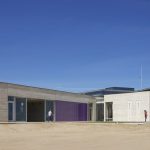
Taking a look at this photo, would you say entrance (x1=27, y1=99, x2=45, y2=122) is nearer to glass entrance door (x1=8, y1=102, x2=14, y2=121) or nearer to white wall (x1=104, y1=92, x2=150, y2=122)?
glass entrance door (x1=8, y1=102, x2=14, y2=121)

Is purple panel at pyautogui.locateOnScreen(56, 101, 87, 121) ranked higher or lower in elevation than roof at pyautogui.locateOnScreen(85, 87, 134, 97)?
lower

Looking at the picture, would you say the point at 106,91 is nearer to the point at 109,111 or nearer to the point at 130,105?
the point at 109,111

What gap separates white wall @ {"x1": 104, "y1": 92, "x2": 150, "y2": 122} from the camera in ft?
154

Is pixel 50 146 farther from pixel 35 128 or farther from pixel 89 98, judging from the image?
pixel 89 98

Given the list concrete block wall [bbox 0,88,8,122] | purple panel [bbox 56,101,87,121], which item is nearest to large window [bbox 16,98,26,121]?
concrete block wall [bbox 0,88,8,122]

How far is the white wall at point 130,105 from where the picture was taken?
4691 cm

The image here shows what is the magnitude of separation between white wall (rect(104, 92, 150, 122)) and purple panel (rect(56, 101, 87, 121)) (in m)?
3.69

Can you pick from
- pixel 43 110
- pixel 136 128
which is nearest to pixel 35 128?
pixel 136 128

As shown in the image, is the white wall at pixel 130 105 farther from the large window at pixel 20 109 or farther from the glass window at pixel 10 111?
the glass window at pixel 10 111

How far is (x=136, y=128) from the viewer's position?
3209cm

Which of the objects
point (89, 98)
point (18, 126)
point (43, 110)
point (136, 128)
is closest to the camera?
point (18, 126)

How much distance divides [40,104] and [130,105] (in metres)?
10.6

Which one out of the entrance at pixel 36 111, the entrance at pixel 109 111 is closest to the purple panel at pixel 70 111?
the entrance at pixel 36 111

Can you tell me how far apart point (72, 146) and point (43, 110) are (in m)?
25.9
